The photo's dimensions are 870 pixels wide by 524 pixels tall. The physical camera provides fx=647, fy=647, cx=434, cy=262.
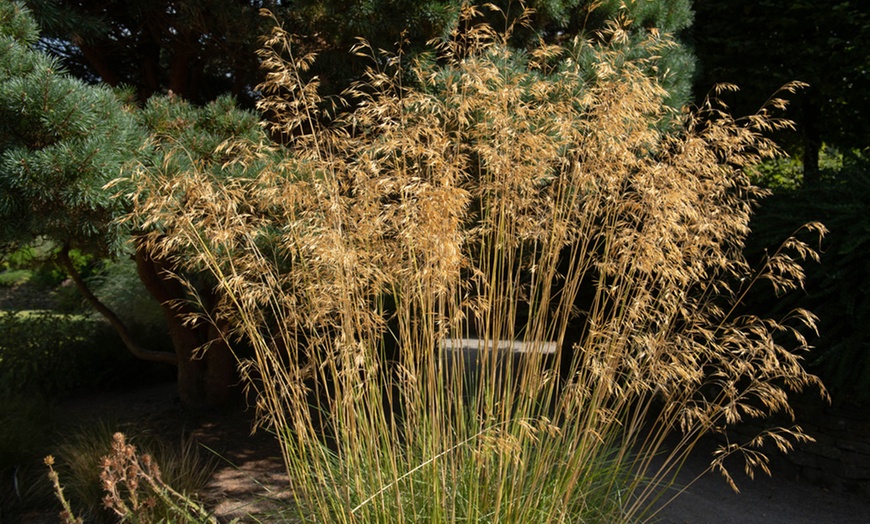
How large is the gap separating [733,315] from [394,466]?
3.13 meters

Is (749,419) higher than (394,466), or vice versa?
(394,466)

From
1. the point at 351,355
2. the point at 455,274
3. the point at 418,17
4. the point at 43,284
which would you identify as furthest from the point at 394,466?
the point at 43,284

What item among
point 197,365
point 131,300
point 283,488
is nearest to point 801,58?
point 283,488

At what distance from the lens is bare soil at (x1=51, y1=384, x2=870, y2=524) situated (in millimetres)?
3568

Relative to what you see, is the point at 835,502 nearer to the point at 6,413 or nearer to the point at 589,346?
the point at 589,346

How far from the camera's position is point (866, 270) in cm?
370

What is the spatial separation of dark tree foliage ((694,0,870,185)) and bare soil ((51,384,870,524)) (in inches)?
99.0

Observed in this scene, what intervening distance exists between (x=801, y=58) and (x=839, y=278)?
2594 mm

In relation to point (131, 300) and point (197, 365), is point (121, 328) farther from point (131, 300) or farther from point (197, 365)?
point (131, 300)

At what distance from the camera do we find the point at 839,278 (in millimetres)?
3785

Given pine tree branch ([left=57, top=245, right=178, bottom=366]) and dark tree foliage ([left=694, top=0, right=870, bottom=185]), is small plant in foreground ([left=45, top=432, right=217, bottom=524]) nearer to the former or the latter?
pine tree branch ([left=57, top=245, right=178, bottom=366])

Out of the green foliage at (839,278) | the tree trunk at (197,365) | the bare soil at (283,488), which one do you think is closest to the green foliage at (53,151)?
the bare soil at (283,488)

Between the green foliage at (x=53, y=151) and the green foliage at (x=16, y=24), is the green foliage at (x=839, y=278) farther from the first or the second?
the green foliage at (x=16, y=24)

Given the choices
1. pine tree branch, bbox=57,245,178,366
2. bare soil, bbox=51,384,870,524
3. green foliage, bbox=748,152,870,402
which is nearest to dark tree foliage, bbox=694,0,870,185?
green foliage, bbox=748,152,870,402
